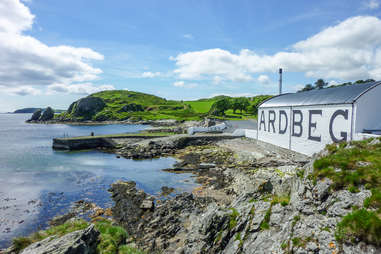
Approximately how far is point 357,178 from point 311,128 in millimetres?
16929

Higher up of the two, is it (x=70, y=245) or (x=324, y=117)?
(x=324, y=117)

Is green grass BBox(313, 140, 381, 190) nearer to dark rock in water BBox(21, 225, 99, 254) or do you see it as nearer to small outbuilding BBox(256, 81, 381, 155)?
dark rock in water BBox(21, 225, 99, 254)

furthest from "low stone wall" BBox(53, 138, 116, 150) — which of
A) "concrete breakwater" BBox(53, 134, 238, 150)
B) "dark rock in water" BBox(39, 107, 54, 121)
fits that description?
"dark rock in water" BBox(39, 107, 54, 121)

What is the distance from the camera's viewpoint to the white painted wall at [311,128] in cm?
1880

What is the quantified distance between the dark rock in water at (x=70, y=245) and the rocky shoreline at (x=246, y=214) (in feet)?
0.86

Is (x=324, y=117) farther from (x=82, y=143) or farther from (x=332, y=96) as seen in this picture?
(x=82, y=143)

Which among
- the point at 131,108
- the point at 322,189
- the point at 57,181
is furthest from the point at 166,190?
the point at 131,108

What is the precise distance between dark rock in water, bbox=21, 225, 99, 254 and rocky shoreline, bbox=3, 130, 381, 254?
261 millimetres

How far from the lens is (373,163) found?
25.0ft

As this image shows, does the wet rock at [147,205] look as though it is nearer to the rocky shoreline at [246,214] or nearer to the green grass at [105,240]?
the rocky shoreline at [246,214]

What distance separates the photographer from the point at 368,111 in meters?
17.8

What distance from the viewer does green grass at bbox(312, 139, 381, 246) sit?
5.59m

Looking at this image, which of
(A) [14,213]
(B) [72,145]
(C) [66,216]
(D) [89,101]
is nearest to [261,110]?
(C) [66,216]

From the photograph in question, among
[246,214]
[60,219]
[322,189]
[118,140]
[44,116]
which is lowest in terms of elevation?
[60,219]
